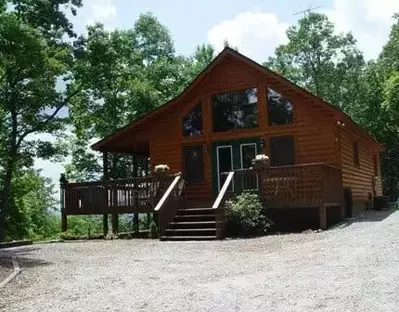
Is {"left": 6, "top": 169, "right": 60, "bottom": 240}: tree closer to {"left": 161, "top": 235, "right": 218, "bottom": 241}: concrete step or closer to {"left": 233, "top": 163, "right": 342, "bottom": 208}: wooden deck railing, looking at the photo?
{"left": 161, "top": 235, "right": 218, "bottom": 241}: concrete step

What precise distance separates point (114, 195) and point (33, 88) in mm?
6089

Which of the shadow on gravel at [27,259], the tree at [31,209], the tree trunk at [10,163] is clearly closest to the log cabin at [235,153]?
the shadow on gravel at [27,259]

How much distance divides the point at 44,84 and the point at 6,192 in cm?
524

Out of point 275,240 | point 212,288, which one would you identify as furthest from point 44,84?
point 212,288

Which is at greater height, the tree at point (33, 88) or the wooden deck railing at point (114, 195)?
the tree at point (33, 88)

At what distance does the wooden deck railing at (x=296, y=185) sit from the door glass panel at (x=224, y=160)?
3.03 metres

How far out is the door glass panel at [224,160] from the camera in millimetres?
18766

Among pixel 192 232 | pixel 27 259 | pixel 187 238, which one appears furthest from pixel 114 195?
pixel 27 259

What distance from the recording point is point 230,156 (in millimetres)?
18797

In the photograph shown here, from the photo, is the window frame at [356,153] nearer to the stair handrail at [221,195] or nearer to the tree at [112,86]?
the stair handrail at [221,195]

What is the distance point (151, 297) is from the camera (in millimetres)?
6676

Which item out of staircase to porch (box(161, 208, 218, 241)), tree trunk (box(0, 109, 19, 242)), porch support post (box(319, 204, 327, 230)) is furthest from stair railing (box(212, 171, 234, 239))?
tree trunk (box(0, 109, 19, 242))

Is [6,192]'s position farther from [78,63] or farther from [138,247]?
[138,247]

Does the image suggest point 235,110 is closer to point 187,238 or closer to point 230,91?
point 230,91
